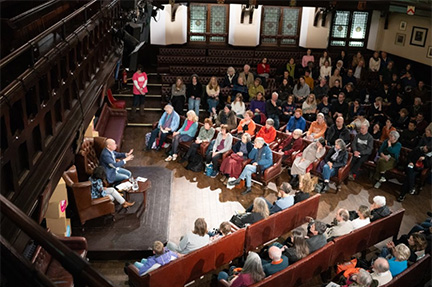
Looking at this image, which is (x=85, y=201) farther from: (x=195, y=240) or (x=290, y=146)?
(x=290, y=146)

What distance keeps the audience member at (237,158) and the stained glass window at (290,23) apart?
24.9ft

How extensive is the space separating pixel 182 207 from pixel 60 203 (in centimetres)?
243

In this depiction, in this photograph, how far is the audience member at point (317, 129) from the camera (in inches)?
392

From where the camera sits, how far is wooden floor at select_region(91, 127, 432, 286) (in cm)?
820

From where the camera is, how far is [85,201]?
24.1 ft

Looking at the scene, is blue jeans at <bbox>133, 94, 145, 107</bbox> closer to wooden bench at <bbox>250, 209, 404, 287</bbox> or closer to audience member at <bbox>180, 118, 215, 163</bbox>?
audience member at <bbox>180, 118, 215, 163</bbox>

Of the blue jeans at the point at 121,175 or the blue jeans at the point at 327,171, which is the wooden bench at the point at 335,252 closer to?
the blue jeans at the point at 327,171

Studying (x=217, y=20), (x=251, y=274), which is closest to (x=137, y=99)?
(x=217, y=20)

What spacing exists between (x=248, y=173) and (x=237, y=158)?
38cm

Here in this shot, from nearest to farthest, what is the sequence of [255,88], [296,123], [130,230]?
[130,230] → [296,123] → [255,88]

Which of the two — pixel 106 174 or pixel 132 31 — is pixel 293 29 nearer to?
pixel 132 31

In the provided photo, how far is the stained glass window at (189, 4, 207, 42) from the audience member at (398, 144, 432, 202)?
8.60 m

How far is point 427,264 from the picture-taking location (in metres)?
6.25

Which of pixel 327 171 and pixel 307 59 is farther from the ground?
pixel 307 59
